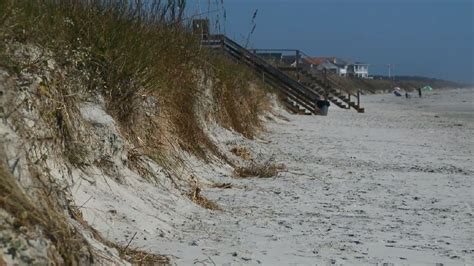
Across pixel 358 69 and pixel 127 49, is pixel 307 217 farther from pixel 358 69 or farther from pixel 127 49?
pixel 358 69

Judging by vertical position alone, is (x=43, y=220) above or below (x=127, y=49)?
below

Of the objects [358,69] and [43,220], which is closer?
[43,220]

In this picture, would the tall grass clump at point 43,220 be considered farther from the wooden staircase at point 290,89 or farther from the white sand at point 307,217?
the wooden staircase at point 290,89

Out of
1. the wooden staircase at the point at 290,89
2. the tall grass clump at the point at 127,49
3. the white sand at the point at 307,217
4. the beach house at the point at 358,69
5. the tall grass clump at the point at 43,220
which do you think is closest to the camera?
the tall grass clump at the point at 43,220

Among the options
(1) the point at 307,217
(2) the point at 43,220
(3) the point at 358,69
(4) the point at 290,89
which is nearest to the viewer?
(2) the point at 43,220

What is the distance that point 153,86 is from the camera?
8.15 metres

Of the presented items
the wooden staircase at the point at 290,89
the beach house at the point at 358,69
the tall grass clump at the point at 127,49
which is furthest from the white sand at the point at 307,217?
the beach house at the point at 358,69

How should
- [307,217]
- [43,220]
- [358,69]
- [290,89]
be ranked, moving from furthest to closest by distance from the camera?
[358,69], [290,89], [307,217], [43,220]

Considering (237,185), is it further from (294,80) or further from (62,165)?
(294,80)

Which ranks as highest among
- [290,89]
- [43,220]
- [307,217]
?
[290,89]

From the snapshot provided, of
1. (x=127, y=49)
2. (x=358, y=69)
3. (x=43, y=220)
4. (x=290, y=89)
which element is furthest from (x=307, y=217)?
(x=358, y=69)

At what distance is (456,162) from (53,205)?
9762 mm

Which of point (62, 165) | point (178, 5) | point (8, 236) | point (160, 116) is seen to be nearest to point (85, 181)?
point (62, 165)

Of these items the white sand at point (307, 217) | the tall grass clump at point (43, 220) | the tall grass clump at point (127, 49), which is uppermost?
the tall grass clump at point (127, 49)
